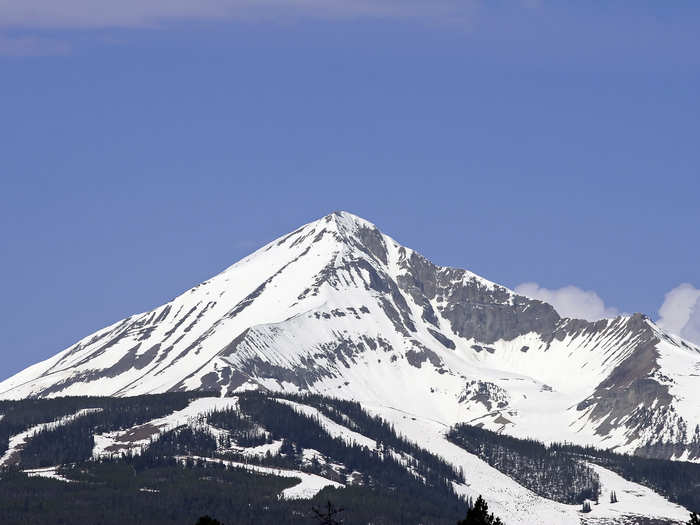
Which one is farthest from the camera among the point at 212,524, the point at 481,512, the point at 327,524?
the point at 481,512

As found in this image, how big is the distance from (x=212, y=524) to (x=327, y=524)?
22.3 metres

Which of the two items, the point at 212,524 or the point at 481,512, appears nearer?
the point at 212,524

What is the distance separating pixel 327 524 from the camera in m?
140

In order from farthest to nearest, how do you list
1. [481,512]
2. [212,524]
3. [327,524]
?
[481,512], [212,524], [327,524]

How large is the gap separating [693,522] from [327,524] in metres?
41.1

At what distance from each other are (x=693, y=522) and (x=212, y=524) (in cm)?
4289

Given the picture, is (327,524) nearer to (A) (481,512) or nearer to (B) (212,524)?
(B) (212,524)

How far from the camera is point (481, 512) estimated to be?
171 metres

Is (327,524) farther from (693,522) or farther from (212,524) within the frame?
(693,522)

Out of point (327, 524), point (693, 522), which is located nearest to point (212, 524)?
point (327, 524)

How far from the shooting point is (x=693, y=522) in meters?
165

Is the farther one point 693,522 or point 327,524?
point 693,522

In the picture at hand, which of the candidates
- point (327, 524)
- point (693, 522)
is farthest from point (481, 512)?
point (327, 524)

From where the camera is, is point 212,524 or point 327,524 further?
point 212,524
